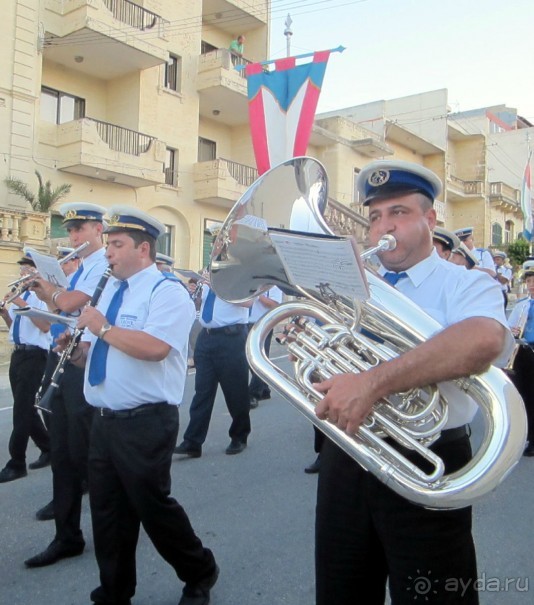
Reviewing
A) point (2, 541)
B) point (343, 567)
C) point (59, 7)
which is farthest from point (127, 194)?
point (343, 567)

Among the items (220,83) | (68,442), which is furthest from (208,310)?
(220,83)

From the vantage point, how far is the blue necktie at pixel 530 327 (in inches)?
229

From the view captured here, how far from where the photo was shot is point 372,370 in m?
1.77

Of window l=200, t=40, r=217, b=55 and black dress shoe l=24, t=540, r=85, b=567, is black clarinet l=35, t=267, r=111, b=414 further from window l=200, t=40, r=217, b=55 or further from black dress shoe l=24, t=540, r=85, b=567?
window l=200, t=40, r=217, b=55

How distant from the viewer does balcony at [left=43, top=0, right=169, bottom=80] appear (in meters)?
15.3

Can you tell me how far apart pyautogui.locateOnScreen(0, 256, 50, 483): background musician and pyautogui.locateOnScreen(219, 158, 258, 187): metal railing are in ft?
49.0

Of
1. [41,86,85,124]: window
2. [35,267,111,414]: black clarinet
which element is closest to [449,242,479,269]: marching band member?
[35,267,111,414]: black clarinet

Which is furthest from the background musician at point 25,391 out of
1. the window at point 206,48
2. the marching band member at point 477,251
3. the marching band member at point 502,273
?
Answer: the window at point 206,48

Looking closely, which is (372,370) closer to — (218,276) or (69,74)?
(218,276)

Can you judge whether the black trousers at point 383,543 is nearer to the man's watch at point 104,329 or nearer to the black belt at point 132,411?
the black belt at point 132,411

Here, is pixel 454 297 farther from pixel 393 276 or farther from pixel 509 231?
pixel 509 231

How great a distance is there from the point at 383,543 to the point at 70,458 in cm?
213

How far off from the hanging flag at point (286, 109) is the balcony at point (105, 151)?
828 cm

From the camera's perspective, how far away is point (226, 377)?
18.6ft
